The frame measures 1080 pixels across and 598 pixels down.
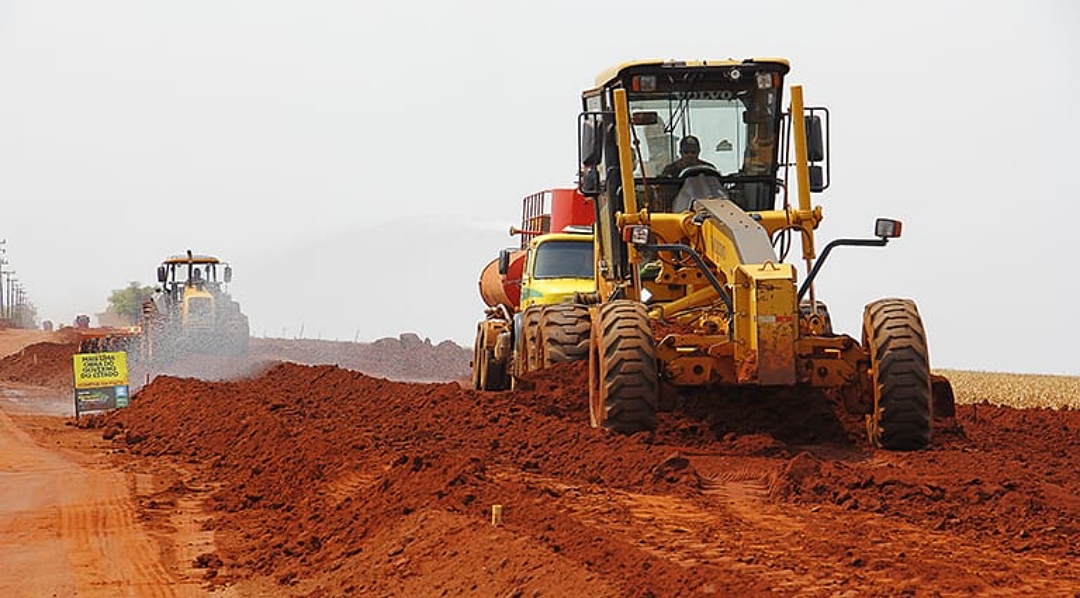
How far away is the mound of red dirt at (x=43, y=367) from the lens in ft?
117

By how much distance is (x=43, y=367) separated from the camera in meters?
38.6

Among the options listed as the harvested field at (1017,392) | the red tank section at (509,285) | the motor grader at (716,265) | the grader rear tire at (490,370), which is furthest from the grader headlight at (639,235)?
the harvested field at (1017,392)

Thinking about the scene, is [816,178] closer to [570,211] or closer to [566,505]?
[566,505]

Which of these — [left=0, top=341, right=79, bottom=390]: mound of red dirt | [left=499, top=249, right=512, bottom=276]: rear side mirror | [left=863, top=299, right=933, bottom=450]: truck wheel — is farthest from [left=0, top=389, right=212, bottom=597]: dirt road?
[left=0, top=341, right=79, bottom=390]: mound of red dirt

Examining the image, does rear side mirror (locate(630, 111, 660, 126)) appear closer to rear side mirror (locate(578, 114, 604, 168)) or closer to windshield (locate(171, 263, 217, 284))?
rear side mirror (locate(578, 114, 604, 168))

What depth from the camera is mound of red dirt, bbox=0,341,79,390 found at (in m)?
35.6

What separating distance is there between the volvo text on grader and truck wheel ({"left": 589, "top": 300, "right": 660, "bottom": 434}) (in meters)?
0.01

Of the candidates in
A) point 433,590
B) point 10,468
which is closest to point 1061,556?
point 433,590

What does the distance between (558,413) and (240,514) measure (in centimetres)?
404

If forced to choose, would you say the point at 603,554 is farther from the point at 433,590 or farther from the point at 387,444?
the point at 387,444

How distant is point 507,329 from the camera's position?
69.7ft

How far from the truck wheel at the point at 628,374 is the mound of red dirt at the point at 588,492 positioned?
9.4 inches

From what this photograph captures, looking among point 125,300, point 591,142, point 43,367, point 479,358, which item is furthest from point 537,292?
point 125,300

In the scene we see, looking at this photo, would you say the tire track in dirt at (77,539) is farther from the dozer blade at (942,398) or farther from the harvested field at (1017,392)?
the harvested field at (1017,392)
